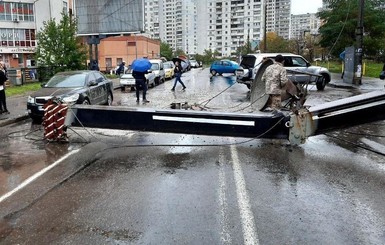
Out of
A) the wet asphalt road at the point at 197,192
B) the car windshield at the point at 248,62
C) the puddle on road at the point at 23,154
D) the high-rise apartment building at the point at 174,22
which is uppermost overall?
the high-rise apartment building at the point at 174,22

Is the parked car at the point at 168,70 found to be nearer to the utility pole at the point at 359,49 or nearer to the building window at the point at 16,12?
the utility pole at the point at 359,49

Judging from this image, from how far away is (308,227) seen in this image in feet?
15.5

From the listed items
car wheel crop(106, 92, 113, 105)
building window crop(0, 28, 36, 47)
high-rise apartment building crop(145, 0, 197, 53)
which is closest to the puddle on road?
car wheel crop(106, 92, 113, 105)

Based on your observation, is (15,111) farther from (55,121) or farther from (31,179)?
(31,179)

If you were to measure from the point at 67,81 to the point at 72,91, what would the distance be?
124 cm

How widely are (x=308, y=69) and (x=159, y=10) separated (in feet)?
497

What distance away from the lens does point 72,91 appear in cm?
1282

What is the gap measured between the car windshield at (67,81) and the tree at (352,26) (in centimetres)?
3392

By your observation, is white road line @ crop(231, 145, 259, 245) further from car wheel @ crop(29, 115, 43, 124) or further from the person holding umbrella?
the person holding umbrella

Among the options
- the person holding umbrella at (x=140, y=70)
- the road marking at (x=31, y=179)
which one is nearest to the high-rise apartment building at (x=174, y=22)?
the person holding umbrella at (x=140, y=70)

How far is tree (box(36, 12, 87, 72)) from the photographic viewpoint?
25.5 m

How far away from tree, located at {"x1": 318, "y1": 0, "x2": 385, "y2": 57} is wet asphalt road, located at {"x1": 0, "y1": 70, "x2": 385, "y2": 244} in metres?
36.9

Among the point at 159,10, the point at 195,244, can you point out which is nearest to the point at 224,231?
the point at 195,244

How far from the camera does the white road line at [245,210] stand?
175 inches
